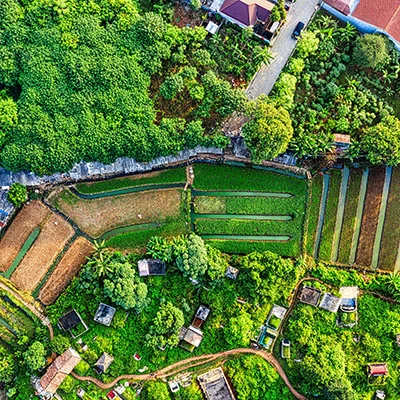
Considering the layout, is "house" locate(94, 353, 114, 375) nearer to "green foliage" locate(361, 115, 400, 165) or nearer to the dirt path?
the dirt path

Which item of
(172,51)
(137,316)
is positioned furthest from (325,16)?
(137,316)

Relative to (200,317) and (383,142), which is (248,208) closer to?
(200,317)

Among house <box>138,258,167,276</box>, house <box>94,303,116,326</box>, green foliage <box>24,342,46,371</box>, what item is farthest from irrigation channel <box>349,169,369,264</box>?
green foliage <box>24,342,46,371</box>

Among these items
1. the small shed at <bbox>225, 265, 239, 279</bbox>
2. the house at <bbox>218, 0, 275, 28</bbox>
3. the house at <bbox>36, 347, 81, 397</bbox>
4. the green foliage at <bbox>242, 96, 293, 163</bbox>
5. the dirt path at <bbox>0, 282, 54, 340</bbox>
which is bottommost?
the house at <bbox>36, 347, 81, 397</bbox>

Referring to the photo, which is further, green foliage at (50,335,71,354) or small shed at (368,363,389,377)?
small shed at (368,363,389,377)

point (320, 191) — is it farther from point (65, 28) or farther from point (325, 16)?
point (65, 28)

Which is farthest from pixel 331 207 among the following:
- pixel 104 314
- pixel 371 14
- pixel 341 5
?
pixel 104 314

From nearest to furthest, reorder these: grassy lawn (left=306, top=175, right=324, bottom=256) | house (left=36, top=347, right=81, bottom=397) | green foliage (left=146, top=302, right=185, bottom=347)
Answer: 1. house (left=36, top=347, right=81, bottom=397)
2. green foliage (left=146, top=302, right=185, bottom=347)
3. grassy lawn (left=306, top=175, right=324, bottom=256)
